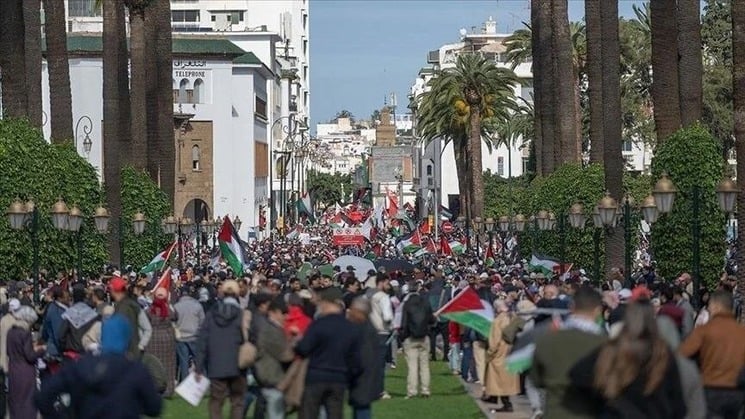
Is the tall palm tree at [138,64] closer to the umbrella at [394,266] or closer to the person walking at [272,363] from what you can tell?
the umbrella at [394,266]

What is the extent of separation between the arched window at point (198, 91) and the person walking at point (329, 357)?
272 feet

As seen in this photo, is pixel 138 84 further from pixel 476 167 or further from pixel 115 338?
pixel 115 338

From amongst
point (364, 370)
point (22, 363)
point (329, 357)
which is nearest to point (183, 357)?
point (22, 363)

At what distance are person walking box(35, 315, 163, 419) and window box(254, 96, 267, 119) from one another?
9276 cm

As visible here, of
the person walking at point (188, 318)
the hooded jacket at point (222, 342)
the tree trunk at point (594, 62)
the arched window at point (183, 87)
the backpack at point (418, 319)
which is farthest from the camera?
the arched window at point (183, 87)

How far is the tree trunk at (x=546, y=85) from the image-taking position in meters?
55.8

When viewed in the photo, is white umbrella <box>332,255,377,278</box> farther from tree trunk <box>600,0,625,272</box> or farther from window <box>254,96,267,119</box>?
window <box>254,96,267,119</box>

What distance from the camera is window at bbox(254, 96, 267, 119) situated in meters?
107

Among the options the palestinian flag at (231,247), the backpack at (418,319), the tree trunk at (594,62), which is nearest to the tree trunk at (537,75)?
the tree trunk at (594,62)

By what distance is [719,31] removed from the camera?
277ft

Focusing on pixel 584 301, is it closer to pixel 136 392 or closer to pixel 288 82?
pixel 136 392

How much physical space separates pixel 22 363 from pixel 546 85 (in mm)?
39771

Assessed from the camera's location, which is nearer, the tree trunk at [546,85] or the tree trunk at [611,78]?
the tree trunk at [611,78]

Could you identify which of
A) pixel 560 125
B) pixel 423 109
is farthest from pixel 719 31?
pixel 560 125
